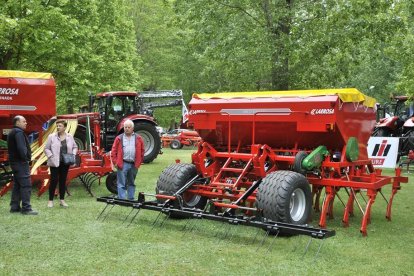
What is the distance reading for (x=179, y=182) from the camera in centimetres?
806

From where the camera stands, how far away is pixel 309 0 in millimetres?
14164

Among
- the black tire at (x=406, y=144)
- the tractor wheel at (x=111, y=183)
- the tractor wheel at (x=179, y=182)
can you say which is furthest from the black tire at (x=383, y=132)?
the tractor wheel at (x=179, y=182)

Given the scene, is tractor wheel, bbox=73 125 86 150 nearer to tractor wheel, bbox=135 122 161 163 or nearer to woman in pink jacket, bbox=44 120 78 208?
tractor wheel, bbox=135 122 161 163

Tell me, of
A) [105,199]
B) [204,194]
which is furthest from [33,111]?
[204,194]

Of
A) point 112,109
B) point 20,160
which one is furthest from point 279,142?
point 112,109

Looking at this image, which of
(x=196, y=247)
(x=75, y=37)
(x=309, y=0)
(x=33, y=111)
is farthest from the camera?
(x=75, y=37)

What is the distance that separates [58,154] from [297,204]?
4123 millimetres

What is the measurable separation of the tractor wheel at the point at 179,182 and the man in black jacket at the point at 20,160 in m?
2.14

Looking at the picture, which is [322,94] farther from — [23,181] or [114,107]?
[114,107]

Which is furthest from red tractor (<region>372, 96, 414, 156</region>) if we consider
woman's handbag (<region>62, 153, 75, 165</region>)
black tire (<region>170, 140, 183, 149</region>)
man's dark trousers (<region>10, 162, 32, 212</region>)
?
man's dark trousers (<region>10, 162, 32, 212</region>)

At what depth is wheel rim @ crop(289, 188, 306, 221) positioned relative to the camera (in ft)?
24.1

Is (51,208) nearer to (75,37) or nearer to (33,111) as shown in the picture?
(33,111)

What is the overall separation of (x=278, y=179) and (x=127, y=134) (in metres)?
3.06

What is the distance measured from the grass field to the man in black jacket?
330 millimetres
